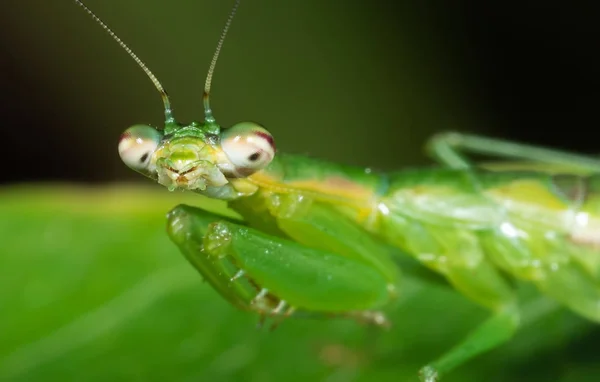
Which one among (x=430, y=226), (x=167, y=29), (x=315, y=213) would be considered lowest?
(x=430, y=226)

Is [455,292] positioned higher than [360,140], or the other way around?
[360,140]

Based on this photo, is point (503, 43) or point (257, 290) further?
point (503, 43)

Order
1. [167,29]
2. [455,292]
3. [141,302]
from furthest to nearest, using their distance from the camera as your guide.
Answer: [167,29] → [455,292] → [141,302]

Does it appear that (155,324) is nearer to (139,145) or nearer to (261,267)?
(261,267)

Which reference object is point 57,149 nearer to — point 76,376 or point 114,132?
point 114,132

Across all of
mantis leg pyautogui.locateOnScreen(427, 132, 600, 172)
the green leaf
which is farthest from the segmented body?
mantis leg pyautogui.locateOnScreen(427, 132, 600, 172)

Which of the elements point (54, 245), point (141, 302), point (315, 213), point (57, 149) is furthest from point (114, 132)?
point (315, 213)

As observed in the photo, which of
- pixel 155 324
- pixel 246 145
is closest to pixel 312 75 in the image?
pixel 155 324

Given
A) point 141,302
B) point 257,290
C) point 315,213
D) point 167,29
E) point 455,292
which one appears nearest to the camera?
point 257,290

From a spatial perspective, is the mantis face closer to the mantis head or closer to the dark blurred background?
the mantis head

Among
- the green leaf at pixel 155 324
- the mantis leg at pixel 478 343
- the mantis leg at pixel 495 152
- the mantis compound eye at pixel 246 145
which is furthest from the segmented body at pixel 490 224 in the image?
the mantis compound eye at pixel 246 145
